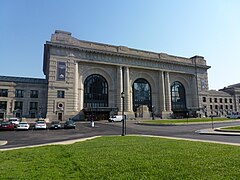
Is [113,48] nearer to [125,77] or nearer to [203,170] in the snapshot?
[125,77]

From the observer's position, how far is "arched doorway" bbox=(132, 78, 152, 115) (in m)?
71.2

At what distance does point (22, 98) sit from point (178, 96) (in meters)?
61.1

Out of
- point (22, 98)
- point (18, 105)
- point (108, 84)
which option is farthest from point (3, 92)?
point (108, 84)

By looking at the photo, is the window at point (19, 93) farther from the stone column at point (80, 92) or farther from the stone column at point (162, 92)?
the stone column at point (162, 92)

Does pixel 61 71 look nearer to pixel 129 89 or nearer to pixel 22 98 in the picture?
pixel 22 98

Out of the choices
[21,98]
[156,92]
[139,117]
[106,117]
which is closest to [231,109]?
[156,92]

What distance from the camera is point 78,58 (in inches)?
2351

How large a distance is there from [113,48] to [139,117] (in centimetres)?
2711

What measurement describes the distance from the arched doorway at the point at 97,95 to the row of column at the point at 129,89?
534 centimetres

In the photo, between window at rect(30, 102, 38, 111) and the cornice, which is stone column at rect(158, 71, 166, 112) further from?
window at rect(30, 102, 38, 111)

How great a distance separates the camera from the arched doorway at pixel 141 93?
234ft

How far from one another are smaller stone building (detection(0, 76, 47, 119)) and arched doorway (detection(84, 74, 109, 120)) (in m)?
13.7

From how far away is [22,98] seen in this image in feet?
181

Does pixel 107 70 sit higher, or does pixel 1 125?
pixel 107 70
